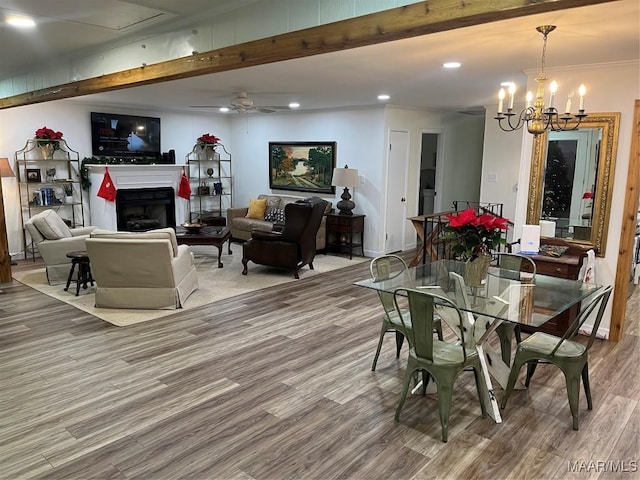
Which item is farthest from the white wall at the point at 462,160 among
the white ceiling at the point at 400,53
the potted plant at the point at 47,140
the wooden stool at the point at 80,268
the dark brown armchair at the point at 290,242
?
the potted plant at the point at 47,140

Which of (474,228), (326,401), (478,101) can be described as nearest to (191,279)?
(326,401)

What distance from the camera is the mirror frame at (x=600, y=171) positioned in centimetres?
414

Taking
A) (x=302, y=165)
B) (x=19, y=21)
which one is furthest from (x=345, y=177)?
(x=19, y=21)

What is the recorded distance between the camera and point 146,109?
8.76 meters

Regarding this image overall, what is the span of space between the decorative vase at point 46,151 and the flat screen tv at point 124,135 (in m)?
0.69

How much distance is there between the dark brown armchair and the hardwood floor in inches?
71.6

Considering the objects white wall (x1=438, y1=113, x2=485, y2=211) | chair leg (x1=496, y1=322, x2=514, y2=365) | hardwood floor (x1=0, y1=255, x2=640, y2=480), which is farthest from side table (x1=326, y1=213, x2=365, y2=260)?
chair leg (x1=496, y1=322, x2=514, y2=365)

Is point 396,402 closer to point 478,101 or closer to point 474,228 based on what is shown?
point 474,228

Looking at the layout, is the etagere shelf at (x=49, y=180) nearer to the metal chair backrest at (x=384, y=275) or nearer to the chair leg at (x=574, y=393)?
the metal chair backrest at (x=384, y=275)

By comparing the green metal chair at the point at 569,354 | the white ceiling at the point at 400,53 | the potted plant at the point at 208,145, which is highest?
the white ceiling at the point at 400,53

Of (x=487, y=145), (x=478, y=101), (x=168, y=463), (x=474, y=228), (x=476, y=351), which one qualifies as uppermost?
(x=478, y=101)

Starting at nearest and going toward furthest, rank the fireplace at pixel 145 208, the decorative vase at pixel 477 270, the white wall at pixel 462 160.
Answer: the decorative vase at pixel 477 270 < the fireplace at pixel 145 208 < the white wall at pixel 462 160

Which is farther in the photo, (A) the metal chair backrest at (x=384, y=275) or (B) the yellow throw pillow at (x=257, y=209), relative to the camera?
(B) the yellow throw pillow at (x=257, y=209)

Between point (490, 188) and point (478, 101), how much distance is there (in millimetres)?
1526
